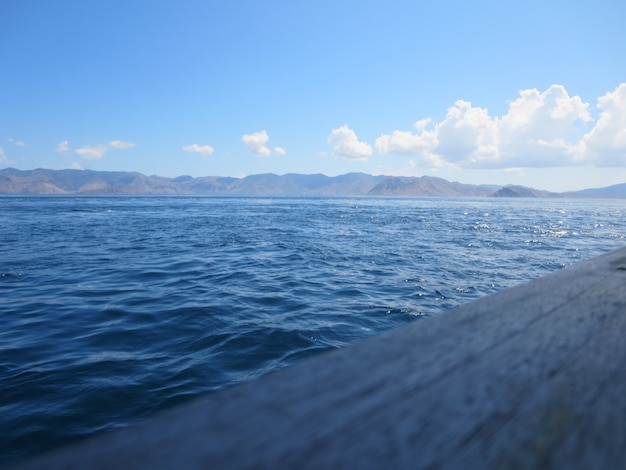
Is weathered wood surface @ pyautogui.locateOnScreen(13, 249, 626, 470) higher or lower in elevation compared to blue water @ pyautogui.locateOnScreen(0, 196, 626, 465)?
higher

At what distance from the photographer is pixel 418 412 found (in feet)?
2.73

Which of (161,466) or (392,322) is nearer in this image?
(161,466)

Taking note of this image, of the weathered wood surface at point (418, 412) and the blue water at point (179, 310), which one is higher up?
the weathered wood surface at point (418, 412)

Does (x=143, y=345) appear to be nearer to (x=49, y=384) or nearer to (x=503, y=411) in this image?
(x=49, y=384)

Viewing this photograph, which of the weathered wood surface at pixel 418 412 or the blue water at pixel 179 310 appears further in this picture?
the blue water at pixel 179 310

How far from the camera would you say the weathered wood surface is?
0.68m

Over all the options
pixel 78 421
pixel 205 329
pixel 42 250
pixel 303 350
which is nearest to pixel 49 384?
pixel 78 421

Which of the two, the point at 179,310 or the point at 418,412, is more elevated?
the point at 418,412

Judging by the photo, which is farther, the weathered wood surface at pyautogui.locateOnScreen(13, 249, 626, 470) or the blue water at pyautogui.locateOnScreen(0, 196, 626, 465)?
the blue water at pyautogui.locateOnScreen(0, 196, 626, 465)

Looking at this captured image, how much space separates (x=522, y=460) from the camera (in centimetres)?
68

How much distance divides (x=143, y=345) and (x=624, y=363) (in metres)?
6.76

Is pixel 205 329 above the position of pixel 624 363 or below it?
below

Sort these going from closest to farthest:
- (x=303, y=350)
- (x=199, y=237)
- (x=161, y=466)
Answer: (x=161, y=466) < (x=303, y=350) < (x=199, y=237)

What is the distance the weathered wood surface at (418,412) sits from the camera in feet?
2.23
